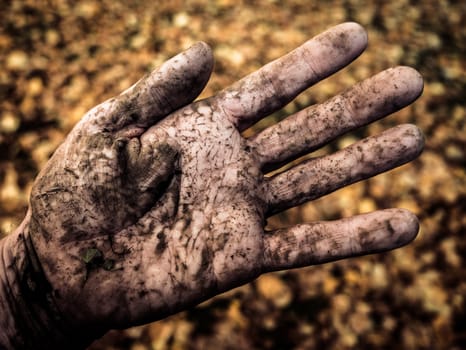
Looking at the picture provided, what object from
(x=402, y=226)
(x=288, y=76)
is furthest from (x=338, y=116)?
(x=402, y=226)

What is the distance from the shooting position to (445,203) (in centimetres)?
202

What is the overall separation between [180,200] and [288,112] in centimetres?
105

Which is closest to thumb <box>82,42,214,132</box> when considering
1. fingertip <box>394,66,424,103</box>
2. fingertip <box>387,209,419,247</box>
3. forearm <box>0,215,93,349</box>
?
forearm <box>0,215,93,349</box>

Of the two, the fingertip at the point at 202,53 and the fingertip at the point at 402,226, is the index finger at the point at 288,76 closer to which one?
the fingertip at the point at 202,53

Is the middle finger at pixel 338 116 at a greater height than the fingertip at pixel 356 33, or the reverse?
the fingertip at pixel 356 33

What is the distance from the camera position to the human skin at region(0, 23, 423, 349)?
4.77 ft

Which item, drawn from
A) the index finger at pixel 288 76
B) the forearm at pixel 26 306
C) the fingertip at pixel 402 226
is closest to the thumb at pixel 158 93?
the index finger at pixel 288 76

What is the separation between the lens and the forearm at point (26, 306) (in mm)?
1495

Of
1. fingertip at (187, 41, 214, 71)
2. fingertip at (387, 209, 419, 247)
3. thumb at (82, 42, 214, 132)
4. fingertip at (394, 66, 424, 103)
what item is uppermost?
fingertip at (187, 41, 214, 71)

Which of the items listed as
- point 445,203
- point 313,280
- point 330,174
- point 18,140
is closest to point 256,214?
point 330,174

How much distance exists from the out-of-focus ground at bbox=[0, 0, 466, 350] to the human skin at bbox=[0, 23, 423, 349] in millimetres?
354

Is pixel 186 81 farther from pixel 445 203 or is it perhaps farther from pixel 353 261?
pixel 445 203

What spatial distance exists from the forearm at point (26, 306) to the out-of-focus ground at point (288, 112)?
293 millimetres

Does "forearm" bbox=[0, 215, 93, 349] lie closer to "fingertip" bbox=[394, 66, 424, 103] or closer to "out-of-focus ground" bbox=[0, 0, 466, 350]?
"out-of-focus ground" bbox=[0, 0, 466, 350]
